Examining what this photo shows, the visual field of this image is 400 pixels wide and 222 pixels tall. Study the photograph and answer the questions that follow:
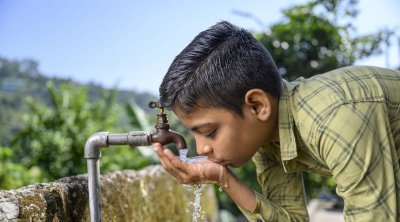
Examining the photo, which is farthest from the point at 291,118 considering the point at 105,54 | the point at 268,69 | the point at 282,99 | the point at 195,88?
the point at 105,54

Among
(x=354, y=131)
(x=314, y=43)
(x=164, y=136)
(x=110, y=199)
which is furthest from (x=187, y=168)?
(x=314, y=43)

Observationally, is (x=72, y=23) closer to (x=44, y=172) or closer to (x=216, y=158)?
(x=44, y=172)

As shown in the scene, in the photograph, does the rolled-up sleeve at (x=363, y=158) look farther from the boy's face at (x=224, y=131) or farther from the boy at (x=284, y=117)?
the boy's face at (x=224, y=131)

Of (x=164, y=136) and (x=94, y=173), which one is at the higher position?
(x=164, y=136)

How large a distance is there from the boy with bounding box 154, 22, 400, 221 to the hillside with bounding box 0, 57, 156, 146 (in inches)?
467

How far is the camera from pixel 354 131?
1.75 meters

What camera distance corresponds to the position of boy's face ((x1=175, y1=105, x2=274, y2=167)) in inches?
79.9

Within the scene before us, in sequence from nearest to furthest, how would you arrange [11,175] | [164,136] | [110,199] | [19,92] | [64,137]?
[164,136] < [110,199] < [11,175] < [64,137] < [19,92]

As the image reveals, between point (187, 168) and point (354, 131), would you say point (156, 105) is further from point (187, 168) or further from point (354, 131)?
point (354, 131)

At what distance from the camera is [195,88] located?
2023 mm

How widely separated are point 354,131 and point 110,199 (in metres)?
1.39

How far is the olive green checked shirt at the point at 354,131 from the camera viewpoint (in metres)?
1.75

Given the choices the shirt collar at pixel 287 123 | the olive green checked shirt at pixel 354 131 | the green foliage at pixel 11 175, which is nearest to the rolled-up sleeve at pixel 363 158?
the olive green checked shirt at pixel 354 131

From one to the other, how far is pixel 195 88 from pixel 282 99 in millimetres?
336
